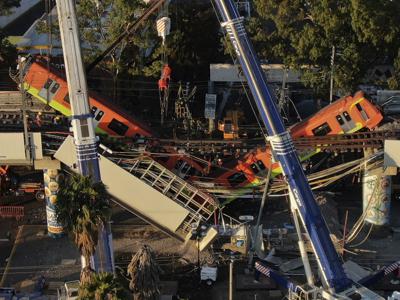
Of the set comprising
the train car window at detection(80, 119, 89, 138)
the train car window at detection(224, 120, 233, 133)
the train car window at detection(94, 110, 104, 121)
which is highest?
the train car window at detection(94, 110, 104, 121)

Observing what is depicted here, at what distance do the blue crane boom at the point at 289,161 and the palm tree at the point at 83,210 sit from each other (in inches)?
288

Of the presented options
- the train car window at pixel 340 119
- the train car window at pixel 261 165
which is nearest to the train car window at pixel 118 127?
the train car window at pixel 261 165

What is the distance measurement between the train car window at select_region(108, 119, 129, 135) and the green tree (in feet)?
35.2

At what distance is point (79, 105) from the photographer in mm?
27109

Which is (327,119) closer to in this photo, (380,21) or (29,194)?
(380,21)

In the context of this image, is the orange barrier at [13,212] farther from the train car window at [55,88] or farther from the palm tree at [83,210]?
the palm tree at [83,210]

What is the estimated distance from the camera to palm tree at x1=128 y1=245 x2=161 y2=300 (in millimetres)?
24016

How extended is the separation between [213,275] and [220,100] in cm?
1805

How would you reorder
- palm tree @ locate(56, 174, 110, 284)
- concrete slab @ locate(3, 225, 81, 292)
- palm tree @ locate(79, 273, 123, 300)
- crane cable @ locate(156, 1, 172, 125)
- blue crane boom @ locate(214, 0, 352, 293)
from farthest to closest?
crane cable @ locate(156, 1, 172, 125)
concrete slab @ locate(3, 225, 81, 292)
blue crane boom @ locate(214, 0, 352, 293)
palm tree @ locate(56, 174, 110, 284)
palm tree @ locate(79, 273, 123, 300)

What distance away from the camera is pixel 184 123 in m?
38.5

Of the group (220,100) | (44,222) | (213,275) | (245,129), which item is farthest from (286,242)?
(220,100)

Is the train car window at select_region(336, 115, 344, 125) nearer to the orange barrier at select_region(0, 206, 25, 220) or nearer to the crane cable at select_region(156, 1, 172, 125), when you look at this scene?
the crane cable at select_region(156, 1, 172, 125)

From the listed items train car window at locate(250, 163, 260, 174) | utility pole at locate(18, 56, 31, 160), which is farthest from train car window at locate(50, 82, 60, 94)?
train car window at locate(250, 163, 260, 174)

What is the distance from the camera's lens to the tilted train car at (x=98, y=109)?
33781 mm
